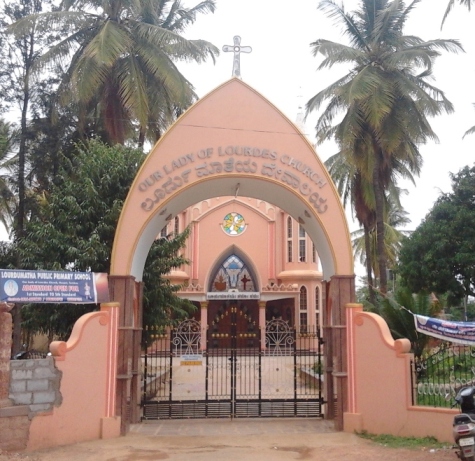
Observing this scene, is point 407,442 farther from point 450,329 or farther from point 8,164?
point 8,164

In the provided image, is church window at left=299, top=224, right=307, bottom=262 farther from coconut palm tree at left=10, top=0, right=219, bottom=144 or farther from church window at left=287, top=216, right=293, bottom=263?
coconut palm tree at left=10, top=0, right=219, bottom=144

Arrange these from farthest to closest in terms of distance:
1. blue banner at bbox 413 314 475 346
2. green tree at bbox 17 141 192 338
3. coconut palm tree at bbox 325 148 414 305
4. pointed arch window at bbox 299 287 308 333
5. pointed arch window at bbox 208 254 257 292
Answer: pointed arch window at bbox 208 254 257 292
pointed arch window at bbox 299 287 308 333
coconut palm tree at bbox 325 148 414 305
green tree at bbox 17 141 192 338
blue banner at bbox 413 314 475 346

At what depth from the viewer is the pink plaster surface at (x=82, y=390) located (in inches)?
363

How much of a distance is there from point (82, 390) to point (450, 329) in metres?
6.62

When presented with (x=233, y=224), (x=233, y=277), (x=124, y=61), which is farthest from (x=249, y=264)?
(x=124, y=61)

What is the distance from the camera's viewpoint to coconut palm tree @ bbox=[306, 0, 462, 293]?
62.5 ft

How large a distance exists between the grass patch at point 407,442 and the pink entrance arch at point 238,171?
128 centimetres

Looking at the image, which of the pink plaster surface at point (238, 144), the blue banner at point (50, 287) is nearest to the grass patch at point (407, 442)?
the pink plaster surface at point (238, 144)

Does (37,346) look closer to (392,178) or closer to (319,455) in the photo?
(392,178)

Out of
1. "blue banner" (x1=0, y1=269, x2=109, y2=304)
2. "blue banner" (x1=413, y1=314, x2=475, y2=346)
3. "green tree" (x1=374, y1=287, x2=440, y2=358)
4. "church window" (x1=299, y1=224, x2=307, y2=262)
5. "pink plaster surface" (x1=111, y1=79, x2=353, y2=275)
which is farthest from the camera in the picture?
"church window" (x1=299, y1=224, x2=307, y2=262)

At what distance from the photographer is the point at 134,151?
15711 millimetres

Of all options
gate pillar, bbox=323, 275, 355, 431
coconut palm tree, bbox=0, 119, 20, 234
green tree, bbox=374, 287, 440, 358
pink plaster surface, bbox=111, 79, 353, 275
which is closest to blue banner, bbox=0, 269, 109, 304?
pink plaster surface, bbox=111, 79, 353, 275

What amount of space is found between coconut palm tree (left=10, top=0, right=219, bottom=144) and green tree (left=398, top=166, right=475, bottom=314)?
34.7 feet

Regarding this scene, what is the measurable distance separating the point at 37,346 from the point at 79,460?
60.7ft
